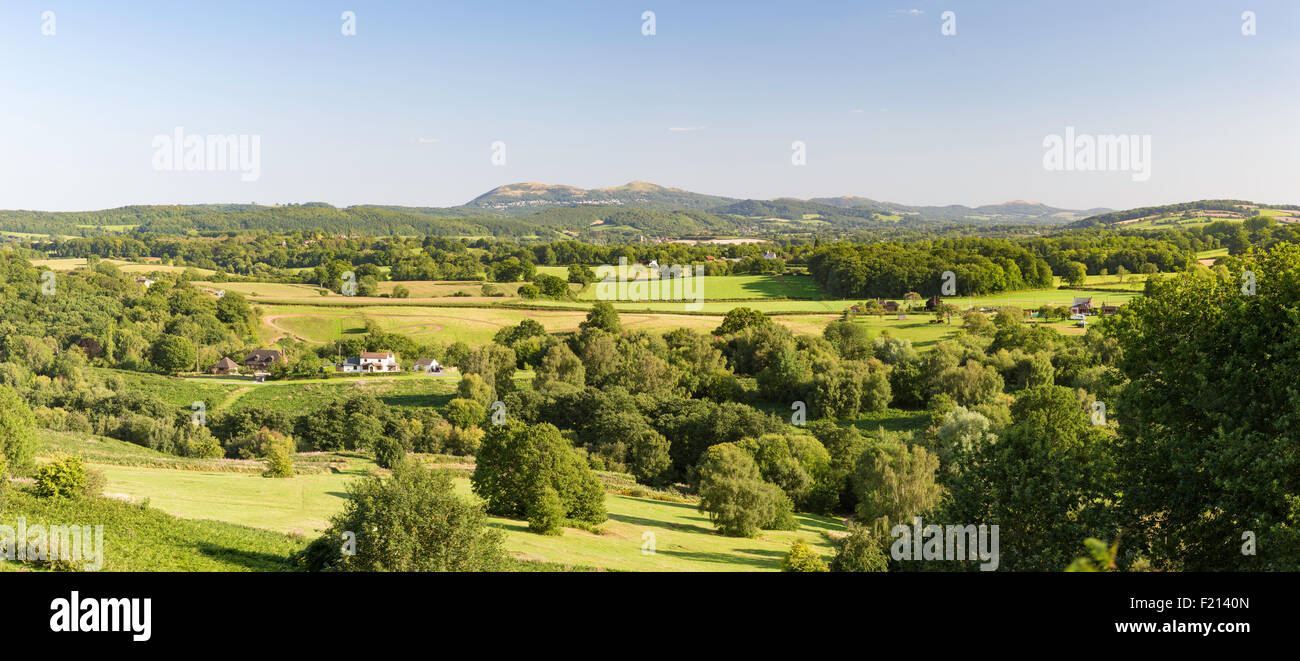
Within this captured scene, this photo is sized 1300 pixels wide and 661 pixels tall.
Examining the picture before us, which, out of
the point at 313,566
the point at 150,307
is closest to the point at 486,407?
the point at 313,566

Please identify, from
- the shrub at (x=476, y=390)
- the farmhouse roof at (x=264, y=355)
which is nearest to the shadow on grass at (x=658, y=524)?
the shrub at (x=476, y=390)

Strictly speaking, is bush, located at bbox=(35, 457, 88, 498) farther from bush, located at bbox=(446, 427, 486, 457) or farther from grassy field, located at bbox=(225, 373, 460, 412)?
grassy field, located at bbox=(225, 373, 460, 412)

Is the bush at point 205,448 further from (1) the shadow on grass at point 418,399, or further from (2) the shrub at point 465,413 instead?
(2) the shrub at point 465,413

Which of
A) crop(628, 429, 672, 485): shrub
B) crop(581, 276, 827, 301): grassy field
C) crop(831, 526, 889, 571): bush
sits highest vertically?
crop(581, 276, 827, 301): grassy field

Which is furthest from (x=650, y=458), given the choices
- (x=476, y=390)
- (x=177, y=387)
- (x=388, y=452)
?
(x=177, y=387)

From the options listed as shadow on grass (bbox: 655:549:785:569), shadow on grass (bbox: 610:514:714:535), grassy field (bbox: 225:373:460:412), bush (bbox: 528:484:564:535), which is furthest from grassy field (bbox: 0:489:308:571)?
→ grassy field (bbox: 225:373:460:412)
